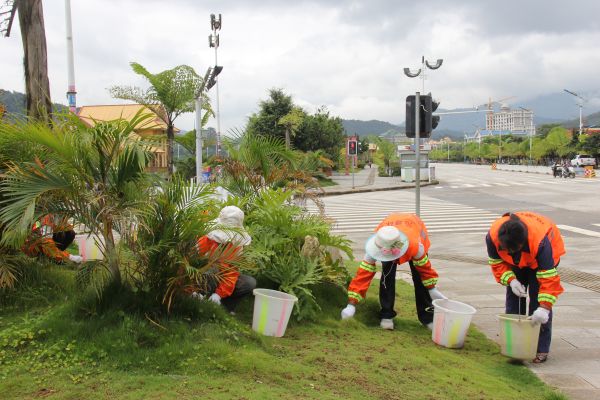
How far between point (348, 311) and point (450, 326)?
3.10 feet

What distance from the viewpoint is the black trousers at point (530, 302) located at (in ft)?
16.4

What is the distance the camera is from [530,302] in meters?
5.17

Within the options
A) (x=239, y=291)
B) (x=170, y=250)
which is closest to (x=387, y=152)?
(x=239, y=291)

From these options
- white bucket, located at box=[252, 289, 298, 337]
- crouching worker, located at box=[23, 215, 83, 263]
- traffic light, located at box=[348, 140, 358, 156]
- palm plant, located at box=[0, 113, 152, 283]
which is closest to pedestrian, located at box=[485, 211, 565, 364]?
white bucket, located at box=[252, 289, 298, 337]

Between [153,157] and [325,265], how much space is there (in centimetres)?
222

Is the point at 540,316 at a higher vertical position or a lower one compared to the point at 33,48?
lower

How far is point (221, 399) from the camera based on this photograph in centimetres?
304

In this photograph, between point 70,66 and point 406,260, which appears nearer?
point 406,260

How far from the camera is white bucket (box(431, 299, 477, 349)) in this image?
4996 mm

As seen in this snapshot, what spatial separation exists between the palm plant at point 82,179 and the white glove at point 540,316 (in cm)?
334

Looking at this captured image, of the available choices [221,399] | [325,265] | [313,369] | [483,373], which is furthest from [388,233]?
[221,399]

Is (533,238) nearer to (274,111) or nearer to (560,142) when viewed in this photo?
(274,111)

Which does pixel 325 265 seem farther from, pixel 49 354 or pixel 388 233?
pixel 49 354


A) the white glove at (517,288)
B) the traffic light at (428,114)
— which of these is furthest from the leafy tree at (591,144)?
the white glove at (517,288)
